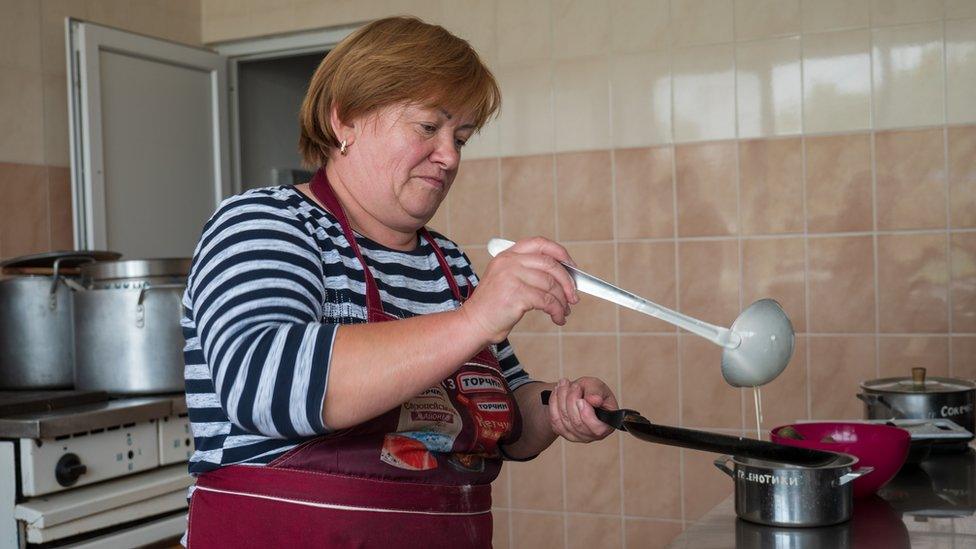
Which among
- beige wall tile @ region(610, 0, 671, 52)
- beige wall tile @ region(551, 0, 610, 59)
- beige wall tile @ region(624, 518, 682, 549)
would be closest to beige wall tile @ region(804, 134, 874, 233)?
beige wall tile @ region(610, 0, 671, 52)

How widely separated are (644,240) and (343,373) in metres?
2.00

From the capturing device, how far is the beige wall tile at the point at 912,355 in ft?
7.97

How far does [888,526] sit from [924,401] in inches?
20.5

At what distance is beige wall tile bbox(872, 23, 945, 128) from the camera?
243 cm

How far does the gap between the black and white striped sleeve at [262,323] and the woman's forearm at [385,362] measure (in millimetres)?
14

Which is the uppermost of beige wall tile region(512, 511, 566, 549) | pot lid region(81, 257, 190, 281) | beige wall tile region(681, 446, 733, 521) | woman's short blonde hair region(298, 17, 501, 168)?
woman's short blonde hair region(298, 17, 501, 168)

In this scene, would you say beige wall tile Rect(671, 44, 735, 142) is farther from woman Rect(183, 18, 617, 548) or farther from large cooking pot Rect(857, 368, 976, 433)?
woman Rect(183, 18, 617, 548)

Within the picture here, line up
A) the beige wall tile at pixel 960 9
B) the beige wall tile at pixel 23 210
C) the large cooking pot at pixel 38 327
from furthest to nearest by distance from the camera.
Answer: the beige wall tile at pixel 23 210 → the beige wall tile at pixel 960 9 → the large cooking pot at pixel 38 327

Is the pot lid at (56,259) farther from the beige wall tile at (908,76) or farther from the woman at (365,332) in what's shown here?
the beige wall tile at (908,76)

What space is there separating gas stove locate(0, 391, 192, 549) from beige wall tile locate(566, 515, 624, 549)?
121 cm

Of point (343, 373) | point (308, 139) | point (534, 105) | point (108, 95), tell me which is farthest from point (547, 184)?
point (343, 373)

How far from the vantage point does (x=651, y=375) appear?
2748 millimetres

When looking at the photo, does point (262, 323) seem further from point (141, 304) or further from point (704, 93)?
point (704, 93)

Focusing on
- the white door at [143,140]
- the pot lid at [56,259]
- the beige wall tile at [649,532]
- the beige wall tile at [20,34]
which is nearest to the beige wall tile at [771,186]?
the beige wall tile at [649,532]
